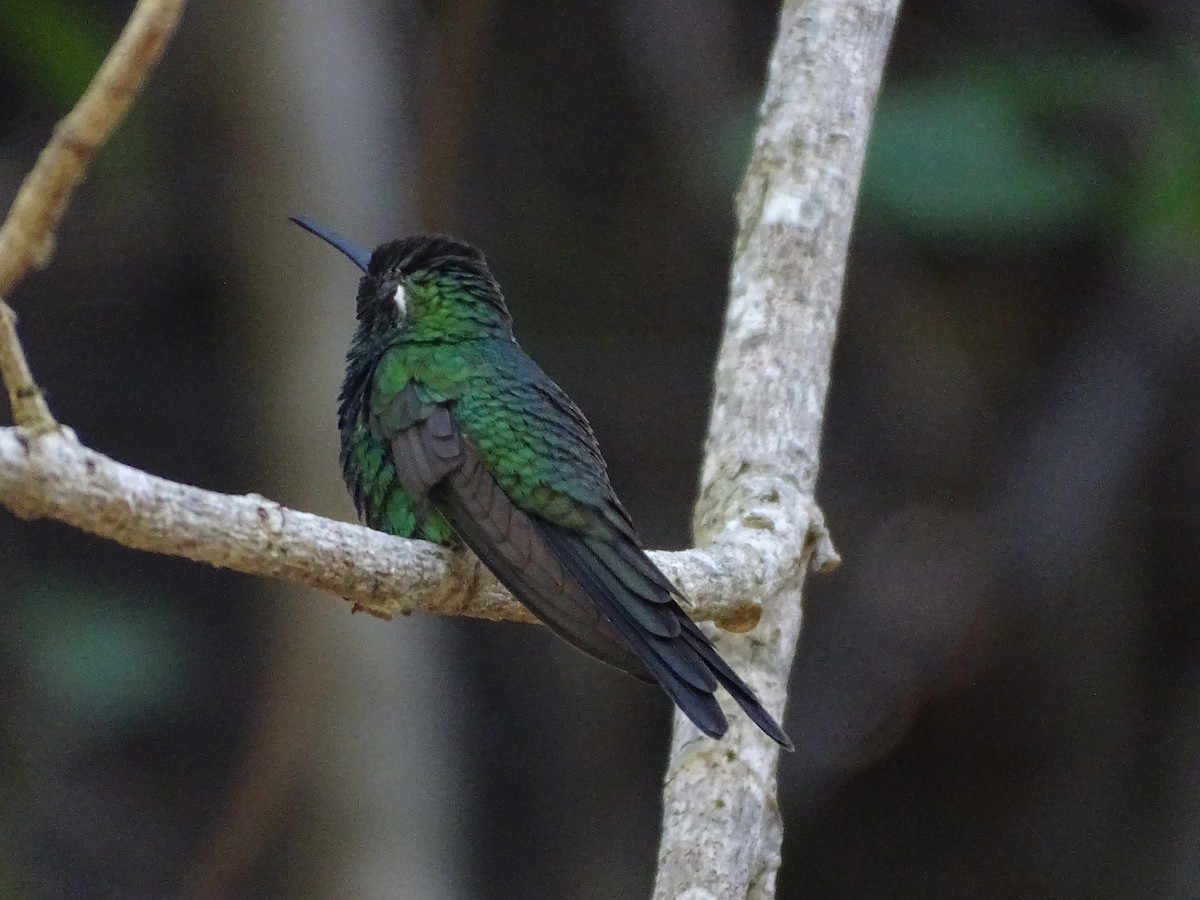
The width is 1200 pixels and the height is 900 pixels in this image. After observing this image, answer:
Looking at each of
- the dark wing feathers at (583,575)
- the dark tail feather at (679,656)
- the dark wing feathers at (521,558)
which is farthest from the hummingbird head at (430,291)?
the dark tail feather at (679,656)

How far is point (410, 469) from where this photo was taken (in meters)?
2.74

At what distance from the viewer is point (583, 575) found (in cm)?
239

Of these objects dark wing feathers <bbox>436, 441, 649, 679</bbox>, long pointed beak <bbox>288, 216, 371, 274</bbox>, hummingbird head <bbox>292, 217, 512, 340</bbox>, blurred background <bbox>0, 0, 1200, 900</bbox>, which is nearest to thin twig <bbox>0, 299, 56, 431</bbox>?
dark wing feathers <bbox>436, 441, 649, 679</bbox>

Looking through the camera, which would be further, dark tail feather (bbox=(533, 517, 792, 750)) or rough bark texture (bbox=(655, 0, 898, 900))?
rough bark texture (bbox=(655, 0, 898, 900))

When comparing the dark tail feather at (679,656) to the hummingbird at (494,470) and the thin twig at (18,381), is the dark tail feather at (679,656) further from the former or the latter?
the thin twig at (18,381)

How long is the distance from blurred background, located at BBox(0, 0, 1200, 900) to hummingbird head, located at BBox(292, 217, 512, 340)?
1975 millimetres

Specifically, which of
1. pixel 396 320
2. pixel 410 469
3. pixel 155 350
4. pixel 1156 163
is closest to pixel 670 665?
→ pixel 410 469

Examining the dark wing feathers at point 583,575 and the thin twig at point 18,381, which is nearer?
the thin twig at point 18,381

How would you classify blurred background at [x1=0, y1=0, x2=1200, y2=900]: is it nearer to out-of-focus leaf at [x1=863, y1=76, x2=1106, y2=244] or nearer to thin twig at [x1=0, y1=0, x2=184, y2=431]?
out-of-focus leaf at [x1=863, y1=76, x2=1106, y2=244]

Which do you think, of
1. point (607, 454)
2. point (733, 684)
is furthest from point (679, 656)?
point (607, 454)

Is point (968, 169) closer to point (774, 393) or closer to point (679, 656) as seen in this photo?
point (774, 393)

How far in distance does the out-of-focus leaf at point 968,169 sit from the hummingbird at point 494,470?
6.77 feet

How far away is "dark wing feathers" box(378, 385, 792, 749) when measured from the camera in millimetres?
2162

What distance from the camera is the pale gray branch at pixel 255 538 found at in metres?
1.59
